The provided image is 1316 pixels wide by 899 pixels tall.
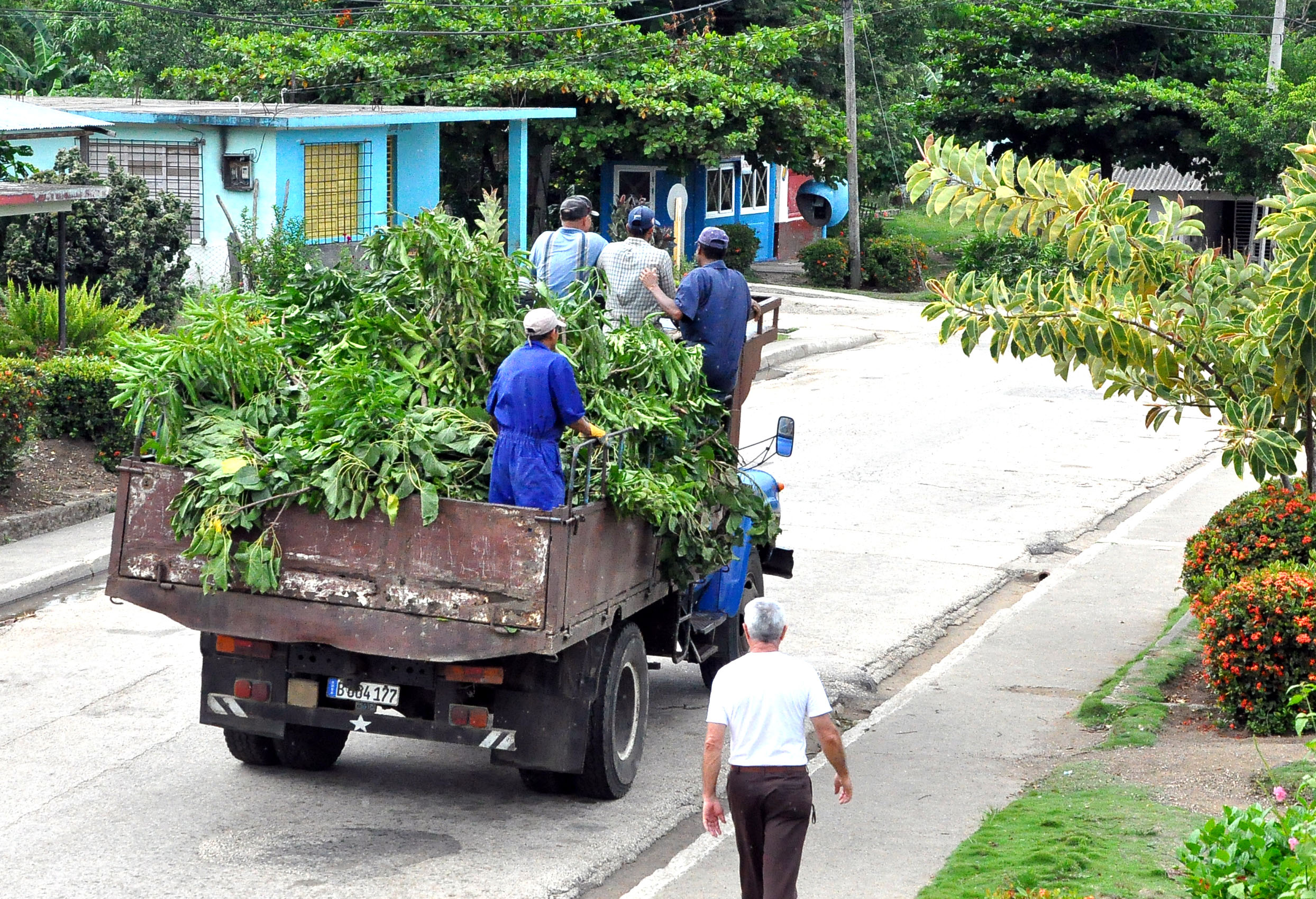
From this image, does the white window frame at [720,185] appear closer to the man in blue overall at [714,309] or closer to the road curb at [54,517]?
the road curb at [54,517]

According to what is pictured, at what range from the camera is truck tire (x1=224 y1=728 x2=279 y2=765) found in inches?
303

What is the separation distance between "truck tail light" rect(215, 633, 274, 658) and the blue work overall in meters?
1.25

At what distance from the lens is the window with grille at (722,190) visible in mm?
38750

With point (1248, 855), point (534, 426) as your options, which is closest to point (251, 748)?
point (534, 426)

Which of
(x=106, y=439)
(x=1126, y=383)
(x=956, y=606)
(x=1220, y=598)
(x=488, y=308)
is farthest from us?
(x=106, y=439)

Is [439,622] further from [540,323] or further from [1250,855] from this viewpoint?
[1250,855]

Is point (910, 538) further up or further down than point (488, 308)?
further down

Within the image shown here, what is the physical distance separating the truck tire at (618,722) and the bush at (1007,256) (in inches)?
1116

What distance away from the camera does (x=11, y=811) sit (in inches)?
281

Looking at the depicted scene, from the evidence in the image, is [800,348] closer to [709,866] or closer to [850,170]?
[850,170]

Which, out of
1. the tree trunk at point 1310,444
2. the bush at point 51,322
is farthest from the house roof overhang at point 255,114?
the tree trunk at point 1310,444

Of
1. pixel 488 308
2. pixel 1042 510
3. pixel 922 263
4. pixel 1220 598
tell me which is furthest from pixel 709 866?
pixel 922 263

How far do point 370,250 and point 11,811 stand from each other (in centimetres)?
320

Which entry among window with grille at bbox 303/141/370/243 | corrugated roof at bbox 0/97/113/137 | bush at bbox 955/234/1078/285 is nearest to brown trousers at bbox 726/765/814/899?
corrugated roof at bbox 0/97/113/137
